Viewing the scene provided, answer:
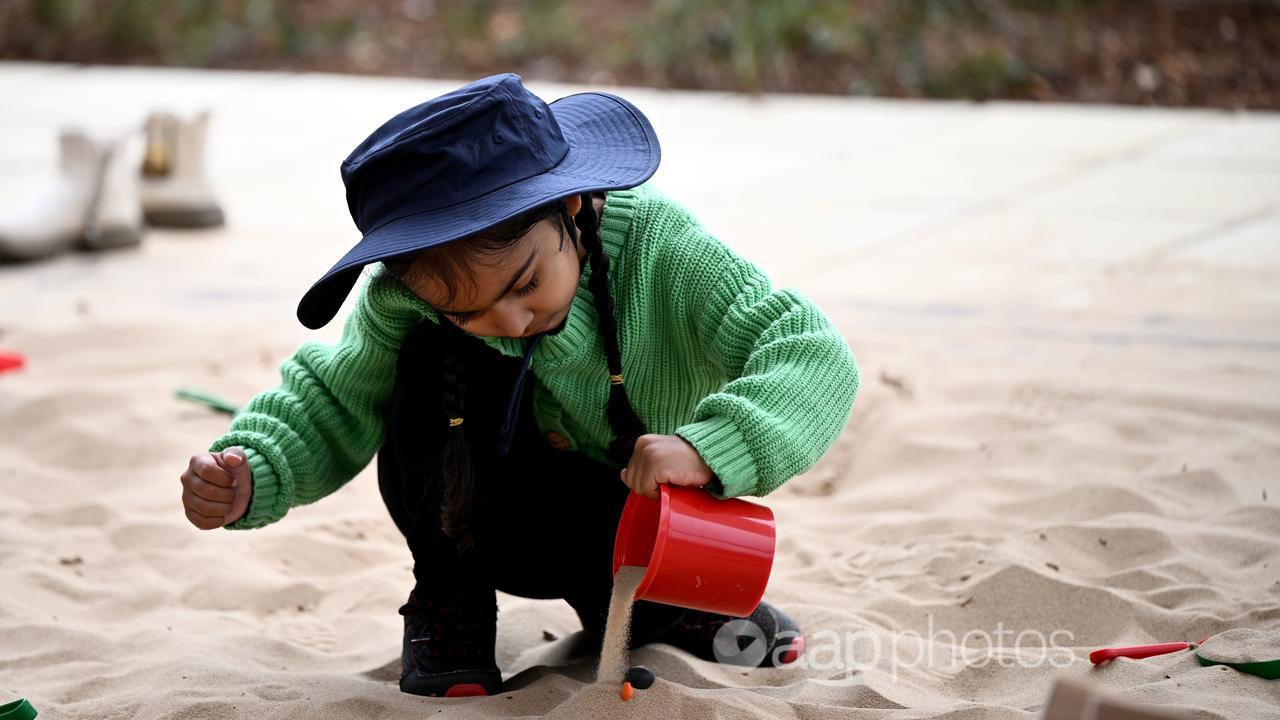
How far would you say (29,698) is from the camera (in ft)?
6.33

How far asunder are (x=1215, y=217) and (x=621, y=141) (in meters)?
3.03

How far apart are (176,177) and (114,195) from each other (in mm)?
333

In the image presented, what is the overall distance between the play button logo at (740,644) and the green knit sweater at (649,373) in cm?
33

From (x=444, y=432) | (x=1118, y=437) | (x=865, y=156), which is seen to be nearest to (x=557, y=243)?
(x=444, y=432)

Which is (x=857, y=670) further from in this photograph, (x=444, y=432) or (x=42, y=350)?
(x=42, y=350)

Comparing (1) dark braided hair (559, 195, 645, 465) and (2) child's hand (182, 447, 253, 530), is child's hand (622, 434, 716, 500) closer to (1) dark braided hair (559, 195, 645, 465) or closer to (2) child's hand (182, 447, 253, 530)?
(1) dark braided hair (559, 195, 645, 465)

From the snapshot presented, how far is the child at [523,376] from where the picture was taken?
65.2 inches

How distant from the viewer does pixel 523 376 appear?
186 cm

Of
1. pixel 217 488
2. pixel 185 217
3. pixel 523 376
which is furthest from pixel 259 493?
pixel 185 217

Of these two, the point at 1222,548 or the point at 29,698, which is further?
the point at 1222,548

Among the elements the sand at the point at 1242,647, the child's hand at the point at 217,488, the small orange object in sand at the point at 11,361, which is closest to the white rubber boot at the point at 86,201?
the small orange object in sand at the point at 11,361

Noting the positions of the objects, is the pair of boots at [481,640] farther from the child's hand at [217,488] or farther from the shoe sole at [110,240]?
the shoe sole at [110,240]

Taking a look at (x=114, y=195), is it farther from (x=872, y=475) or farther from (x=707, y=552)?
(x=707, y=552)

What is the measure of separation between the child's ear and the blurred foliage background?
506 cm
